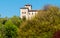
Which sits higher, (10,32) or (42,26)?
(42,26)

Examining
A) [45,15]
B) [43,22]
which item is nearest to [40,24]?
[43,22]

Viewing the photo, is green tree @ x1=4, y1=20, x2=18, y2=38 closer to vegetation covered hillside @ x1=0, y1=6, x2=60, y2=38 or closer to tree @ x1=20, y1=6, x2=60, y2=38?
vegetation covered hillside @ x1=0, y1=6, x2=60, y2=38

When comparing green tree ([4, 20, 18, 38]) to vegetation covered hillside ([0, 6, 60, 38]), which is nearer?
vegetation covered hillside ([0, 6, 60, 38])

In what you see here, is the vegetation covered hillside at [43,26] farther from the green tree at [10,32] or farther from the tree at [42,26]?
the green tree at [10,32]

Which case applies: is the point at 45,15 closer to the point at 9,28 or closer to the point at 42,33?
the point at 42,33

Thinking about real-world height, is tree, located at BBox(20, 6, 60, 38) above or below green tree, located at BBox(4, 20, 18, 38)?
above

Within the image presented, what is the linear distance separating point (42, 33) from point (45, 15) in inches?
153

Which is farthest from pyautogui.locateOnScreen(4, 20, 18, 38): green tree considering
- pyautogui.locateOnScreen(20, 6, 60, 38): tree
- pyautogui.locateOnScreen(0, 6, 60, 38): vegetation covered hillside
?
pyautogui.locateOnScreen(20, 6, 60, 38): tree

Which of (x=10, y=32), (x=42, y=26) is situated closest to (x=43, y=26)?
(x=42, y=26)

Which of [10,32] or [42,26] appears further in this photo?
[10,32]

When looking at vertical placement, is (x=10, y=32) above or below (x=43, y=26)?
below

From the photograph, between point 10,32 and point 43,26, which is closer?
point 43,26

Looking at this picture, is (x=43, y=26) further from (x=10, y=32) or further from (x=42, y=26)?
(x=10, y=32)

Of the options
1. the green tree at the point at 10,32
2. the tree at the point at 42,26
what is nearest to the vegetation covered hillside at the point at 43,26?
the tree at the point at 42,26
